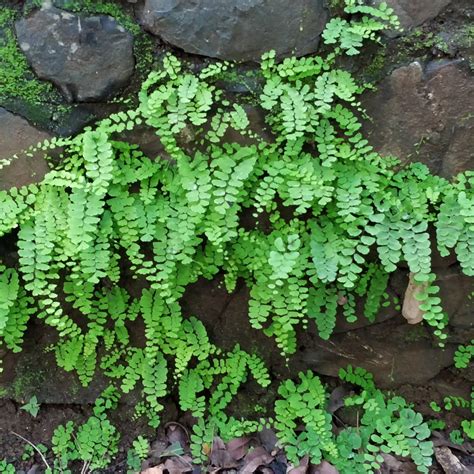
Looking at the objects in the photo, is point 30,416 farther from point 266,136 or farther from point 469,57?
point 469,57

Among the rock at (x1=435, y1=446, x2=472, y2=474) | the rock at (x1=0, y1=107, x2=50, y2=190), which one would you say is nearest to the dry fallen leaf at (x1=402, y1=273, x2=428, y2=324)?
the rock at (x1=435, y1=446, x2=472, y2=474)

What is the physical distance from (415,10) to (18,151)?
6.50ft

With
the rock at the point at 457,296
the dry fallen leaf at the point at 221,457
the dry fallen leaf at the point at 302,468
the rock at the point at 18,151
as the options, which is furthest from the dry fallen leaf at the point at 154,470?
the rock at the point at 457,296

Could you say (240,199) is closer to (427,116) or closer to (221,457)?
(427,116)

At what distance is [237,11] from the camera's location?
2521mm

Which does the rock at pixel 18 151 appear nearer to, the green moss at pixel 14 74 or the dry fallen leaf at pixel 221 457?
the green moss at pixel 14 74

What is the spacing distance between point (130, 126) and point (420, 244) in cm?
145

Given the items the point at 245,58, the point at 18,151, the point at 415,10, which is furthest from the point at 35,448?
the point at 415,10

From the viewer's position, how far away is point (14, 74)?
2643 millimetres

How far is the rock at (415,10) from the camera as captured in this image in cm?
258

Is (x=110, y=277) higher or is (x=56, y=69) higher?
(x=56, y=69)

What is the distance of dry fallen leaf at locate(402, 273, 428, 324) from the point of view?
9.50 feet

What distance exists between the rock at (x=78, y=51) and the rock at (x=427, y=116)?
119cm

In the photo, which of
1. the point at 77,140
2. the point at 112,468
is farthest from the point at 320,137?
the point at 112,468
